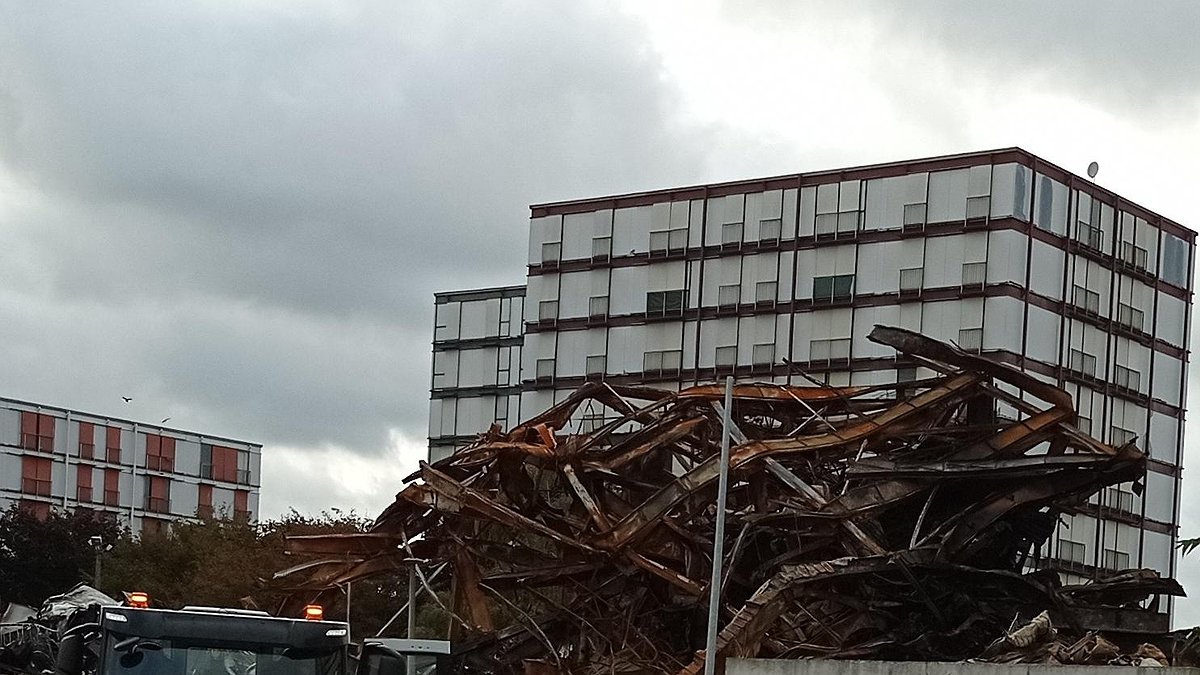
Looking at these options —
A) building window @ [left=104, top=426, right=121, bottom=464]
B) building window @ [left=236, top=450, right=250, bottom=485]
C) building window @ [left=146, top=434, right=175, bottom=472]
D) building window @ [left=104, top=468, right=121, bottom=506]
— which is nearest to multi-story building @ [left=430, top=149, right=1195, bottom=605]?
building window @ [left=104, top=468, right=121, bottom=506]

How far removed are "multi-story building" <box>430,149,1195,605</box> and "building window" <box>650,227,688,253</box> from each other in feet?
0.19

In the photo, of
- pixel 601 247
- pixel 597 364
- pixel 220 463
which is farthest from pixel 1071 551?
pixel 220 463

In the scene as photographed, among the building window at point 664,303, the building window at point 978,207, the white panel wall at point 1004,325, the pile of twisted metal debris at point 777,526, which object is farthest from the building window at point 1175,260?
the pile of twisted metal debris at point 777,526

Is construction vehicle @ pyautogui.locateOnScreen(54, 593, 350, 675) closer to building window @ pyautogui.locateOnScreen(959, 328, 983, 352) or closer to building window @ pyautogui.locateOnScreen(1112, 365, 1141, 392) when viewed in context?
building window @ pyautogui.locateOnScreen(959, 328, 983, 352)

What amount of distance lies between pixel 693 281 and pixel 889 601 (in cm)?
5505

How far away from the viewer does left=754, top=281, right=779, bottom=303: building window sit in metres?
79.6

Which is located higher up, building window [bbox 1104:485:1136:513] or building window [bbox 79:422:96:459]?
building window [bbox 1104:485:1136:513]

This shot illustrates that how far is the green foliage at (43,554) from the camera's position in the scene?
9156cm

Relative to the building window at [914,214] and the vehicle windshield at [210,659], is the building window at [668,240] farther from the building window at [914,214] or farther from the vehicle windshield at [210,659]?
the vehicle windshield at [210,659]

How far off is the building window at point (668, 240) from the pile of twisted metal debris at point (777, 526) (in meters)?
50.1

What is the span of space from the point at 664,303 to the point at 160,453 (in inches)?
2270

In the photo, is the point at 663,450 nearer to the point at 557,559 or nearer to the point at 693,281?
the point at 557,559

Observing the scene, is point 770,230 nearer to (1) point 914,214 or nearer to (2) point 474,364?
(1) point 914,214

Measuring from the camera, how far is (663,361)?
83000 mm
